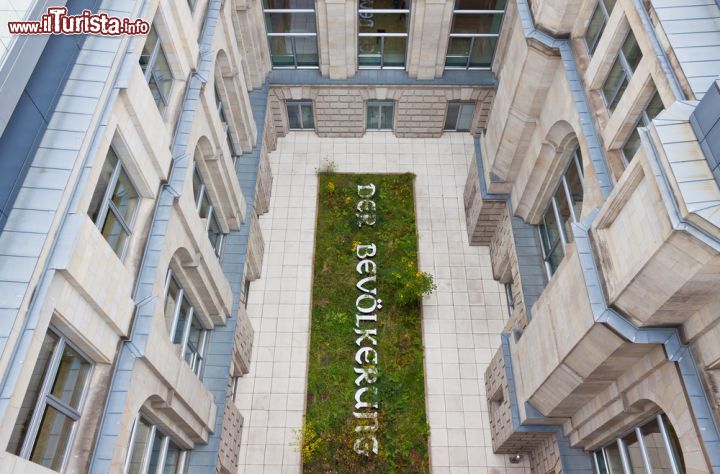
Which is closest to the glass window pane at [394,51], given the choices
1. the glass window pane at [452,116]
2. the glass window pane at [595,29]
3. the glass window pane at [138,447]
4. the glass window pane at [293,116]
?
the glass window pane at [452,116]

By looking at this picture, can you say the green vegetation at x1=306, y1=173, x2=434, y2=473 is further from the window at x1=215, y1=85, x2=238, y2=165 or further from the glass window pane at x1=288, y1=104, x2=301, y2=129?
the window at x1=215, y1=85, x2=238, y2=165

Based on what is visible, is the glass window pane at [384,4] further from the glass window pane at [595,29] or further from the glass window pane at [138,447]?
the glass window pane at [138,447]

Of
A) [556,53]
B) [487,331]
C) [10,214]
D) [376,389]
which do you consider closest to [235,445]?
[376,389]

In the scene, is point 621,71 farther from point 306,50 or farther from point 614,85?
point 306,50

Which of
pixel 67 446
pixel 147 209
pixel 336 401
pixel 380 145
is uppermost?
pixel 380 145

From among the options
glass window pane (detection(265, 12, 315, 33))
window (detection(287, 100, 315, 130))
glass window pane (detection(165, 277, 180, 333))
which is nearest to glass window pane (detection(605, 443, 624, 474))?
glass window pane (detection(165, 277, 180, 333))

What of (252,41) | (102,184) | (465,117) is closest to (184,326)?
(102,184)

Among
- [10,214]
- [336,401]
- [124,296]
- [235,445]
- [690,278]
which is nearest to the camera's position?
[10,214]

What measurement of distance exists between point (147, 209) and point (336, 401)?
1146cm

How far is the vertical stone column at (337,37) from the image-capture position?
2480 cm

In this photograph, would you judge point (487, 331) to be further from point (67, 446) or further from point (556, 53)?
point (67, 446)

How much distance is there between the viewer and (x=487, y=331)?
2389 cm

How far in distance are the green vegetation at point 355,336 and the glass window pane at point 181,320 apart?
652 centimetres

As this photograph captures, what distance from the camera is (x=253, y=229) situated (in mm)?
23734
